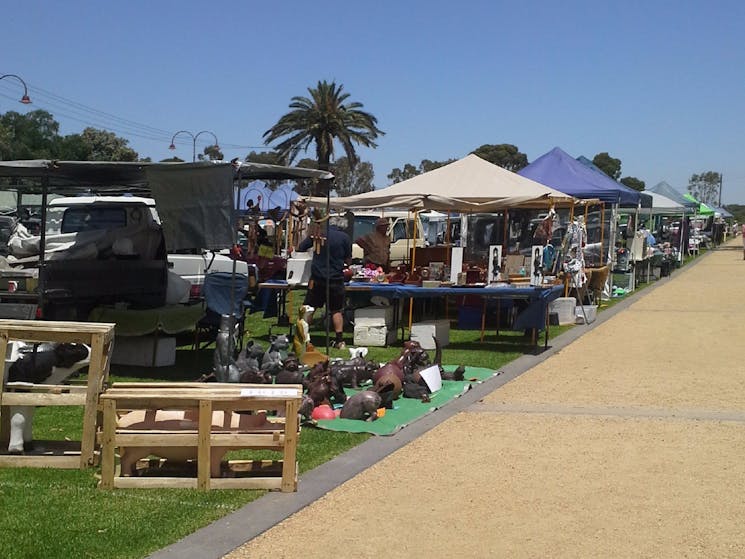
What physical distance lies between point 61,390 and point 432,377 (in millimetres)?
4233

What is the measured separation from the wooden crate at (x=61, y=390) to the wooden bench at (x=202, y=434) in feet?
0.68

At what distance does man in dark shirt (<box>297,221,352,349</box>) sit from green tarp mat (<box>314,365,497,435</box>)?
281 centimetres

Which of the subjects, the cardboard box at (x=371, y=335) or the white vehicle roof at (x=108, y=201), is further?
the cardboard box at (x=371, y=335)

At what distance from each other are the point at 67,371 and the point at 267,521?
2540mm

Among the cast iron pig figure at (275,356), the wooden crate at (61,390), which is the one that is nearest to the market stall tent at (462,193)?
the cast iron pig figure at (275,356)

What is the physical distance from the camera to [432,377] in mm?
9227

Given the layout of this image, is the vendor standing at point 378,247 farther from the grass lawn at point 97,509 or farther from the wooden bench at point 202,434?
the wooden bench at point 202,434

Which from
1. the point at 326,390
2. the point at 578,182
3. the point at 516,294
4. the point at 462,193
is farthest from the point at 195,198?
the point at 578,182

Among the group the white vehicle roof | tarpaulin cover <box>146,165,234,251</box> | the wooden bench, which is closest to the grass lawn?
the wooden bench

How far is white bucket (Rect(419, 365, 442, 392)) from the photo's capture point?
9.12 metres

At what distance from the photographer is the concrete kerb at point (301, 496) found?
471 cm

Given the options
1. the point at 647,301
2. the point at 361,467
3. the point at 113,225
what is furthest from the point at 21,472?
the point at 647,301

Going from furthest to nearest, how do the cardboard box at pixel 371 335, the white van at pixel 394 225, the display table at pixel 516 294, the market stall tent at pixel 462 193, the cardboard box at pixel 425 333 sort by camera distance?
the white van at pixel 394 225 < the market stall tent at pixel 462 193 < the cardboard box at pixel 371 335 < the cardboard box at pixel 425 333 < the display table at pixel 516 294

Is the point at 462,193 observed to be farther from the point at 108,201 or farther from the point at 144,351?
the point at 144,351
